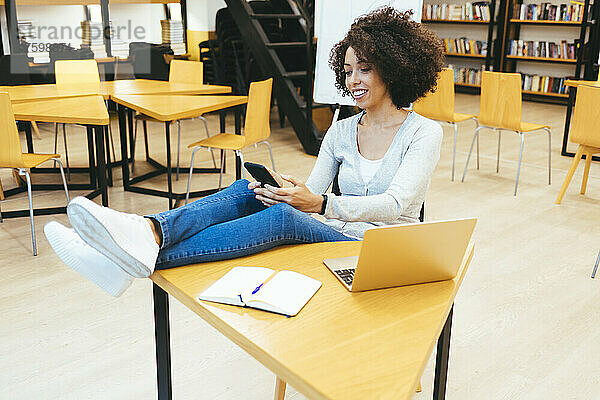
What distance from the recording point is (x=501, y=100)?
4277mm

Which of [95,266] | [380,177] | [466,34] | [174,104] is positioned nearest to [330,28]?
[174,104]

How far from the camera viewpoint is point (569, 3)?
813cm

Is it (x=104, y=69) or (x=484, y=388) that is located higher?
(x=104, y=69)

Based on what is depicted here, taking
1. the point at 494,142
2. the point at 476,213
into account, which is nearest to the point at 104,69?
the point at 494,142

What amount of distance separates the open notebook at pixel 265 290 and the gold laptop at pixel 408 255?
105mm

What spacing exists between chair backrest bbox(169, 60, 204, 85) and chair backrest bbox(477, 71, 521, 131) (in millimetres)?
2328

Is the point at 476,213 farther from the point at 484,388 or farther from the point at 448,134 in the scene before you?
the point at 448,134

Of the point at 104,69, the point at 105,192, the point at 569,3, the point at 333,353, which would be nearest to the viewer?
the point at 333,353

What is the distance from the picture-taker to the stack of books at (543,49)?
26.7ft

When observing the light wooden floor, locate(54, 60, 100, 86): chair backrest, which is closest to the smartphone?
the light wooden floor

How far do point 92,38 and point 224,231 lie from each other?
22.1 ft

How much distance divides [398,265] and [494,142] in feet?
16.7

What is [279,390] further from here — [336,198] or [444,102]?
[444,102]

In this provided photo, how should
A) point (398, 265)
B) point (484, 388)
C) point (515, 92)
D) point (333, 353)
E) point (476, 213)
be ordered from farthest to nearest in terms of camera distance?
point (515, 92) → point (476, 213) → point (484, 388) → point (398, 265) → point (333, 353)
